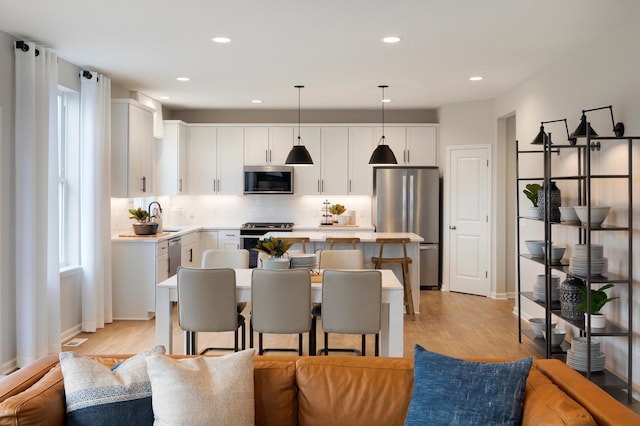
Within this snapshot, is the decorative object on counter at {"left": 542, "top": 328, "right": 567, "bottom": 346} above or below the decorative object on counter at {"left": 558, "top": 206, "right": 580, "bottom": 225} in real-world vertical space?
below

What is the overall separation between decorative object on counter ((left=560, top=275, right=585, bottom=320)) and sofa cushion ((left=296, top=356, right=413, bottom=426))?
8.58 feet

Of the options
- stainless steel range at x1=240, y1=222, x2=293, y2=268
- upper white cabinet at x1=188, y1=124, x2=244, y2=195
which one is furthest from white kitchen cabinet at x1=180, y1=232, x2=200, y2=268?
upper white cabinet at x1=188, y1=124, x2=244, y2=195

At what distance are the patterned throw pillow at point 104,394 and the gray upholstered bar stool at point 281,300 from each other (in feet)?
5.95

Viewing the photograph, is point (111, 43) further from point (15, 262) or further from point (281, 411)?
point (281, 411)

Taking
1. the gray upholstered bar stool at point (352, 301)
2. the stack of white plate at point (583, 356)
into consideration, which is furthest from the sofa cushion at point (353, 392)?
the stack of white plate at point (583, 356)

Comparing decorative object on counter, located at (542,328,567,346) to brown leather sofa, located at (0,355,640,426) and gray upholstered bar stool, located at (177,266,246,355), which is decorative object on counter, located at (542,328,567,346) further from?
gray upholstered bar stool, located at (177,266,246,355)

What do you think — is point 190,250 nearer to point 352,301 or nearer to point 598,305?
point 352,301

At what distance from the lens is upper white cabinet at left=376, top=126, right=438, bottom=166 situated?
8648 mm

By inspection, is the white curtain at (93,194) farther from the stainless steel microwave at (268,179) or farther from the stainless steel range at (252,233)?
the stainless steel microwave at (268,179)

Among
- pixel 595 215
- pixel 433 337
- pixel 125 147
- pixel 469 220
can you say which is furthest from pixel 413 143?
pixel 595 215

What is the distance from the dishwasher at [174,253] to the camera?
688 centimetres

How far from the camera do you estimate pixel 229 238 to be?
27.9 feet

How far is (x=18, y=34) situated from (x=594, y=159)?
487 cm

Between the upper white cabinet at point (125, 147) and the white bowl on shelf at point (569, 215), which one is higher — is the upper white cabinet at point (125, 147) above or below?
above
